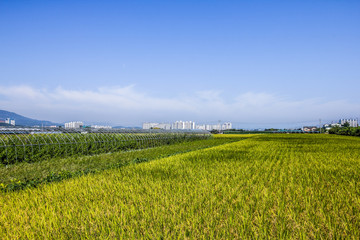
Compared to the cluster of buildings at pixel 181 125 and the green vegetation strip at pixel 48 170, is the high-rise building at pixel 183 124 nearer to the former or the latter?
the cluster of buildings at pixel 181 125

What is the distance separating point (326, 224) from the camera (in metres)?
3.04

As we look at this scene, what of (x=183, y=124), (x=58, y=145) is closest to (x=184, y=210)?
(x=58, y=145)

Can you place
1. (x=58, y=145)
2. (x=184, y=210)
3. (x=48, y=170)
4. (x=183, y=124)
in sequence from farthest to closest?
(x=183, y=124), (x=58, y=145), (x=48, y=170), (x=184, y=210)

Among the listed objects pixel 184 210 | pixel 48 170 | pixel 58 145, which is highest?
pixel 58 145

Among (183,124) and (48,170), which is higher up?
(183,124)

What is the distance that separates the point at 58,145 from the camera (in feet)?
40.7

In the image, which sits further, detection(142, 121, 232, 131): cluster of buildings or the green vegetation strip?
detection(142, 121, 232, 131): cluster of buildings

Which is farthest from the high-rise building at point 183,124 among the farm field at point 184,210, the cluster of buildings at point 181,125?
the farm field at point 184,210

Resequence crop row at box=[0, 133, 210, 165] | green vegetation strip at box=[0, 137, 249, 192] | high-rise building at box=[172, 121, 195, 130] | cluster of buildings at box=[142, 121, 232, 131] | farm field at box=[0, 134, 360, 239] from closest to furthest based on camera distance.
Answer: farm field at box=[0, 134, 360, 239] < green vegetation strip at box=[0, 137, 249, 192] < crop row at box=[0, 133, 210, 165] < cluster of buildings at box=[142, 121, 232, 131] < high-rise building at box=[172, 121, 195, 130]

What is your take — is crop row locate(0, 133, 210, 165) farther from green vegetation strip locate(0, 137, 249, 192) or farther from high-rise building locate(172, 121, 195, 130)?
high-rise building locate(172, 121, 195, 130)

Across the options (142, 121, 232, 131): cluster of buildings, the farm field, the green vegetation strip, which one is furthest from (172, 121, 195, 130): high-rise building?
the farm field

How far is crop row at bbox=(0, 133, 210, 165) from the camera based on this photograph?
10.4 meters

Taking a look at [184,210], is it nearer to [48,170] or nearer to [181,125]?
[48,170]

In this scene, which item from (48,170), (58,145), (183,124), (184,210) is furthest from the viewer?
(183,124)
